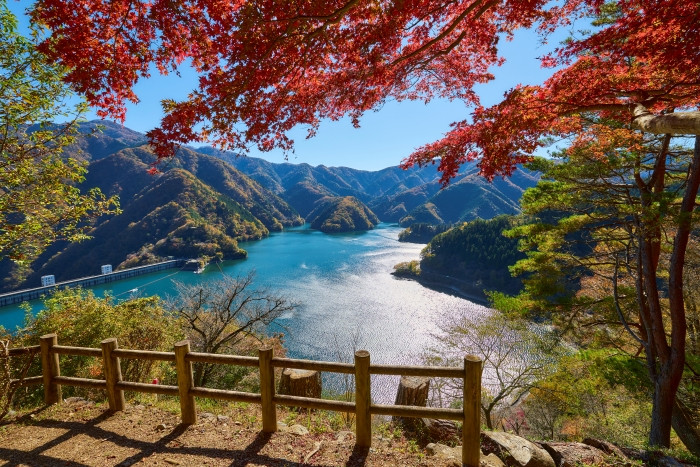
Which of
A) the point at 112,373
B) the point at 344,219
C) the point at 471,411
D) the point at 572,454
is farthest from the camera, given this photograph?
the point at 344,219

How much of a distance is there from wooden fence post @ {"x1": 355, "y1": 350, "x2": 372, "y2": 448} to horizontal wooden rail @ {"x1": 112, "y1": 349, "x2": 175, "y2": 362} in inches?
83.5

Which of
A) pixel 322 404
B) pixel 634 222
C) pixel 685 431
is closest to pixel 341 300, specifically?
pixel 685 431

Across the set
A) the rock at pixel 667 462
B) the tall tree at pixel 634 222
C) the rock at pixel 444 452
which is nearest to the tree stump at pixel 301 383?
the rock at pixel 444 452

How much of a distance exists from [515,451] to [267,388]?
2.80m

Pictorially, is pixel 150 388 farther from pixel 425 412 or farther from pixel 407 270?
pixel 407 270

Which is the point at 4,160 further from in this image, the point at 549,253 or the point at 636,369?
the point at 636,369

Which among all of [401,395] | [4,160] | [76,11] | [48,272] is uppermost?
[76,11]

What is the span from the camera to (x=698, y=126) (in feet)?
7.66

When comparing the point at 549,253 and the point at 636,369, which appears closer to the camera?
the point at 636,369

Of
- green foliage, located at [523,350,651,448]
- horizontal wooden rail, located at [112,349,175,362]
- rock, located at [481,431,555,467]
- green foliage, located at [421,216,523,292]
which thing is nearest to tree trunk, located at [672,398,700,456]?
green foliage, located at [523,350,651,448]

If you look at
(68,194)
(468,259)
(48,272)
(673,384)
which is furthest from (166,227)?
(673,384)

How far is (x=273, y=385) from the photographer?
3.43 m

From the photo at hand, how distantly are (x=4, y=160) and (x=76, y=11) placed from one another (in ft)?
9.35

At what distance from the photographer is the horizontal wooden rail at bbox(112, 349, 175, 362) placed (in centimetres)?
359
